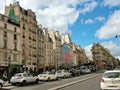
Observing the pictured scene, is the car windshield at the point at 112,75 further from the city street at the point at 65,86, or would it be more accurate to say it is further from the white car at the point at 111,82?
the city street at the point at 65,86

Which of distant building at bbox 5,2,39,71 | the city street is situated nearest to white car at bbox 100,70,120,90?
the city street

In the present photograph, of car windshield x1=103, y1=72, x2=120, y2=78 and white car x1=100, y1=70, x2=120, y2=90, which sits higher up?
car windshield x1=103, y1=72, x2=120, y2=78

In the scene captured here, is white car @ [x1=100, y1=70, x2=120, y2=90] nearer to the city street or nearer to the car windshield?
the car windshield

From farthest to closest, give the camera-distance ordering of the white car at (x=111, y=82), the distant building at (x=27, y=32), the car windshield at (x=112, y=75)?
the distant building at (x=27, y=32)
the car windshield at (x=112, y=75)
the white car at (x=111, y=82)

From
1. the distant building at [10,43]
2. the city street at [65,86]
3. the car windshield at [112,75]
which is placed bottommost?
the city street at [65,86]

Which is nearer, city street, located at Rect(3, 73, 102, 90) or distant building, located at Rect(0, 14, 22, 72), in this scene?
city street, located at Rect(3, 73, 102, 90)

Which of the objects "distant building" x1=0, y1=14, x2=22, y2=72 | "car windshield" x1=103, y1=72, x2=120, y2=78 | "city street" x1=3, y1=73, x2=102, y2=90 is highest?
"distant building" x1=0, y1=14, x2=22, y2=72

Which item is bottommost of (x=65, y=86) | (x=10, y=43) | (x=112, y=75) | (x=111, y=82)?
(x=65, y=86)

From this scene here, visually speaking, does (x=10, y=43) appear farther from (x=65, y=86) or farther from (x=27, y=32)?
→ (x=65, y=86)

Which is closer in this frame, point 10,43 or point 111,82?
point 111,82

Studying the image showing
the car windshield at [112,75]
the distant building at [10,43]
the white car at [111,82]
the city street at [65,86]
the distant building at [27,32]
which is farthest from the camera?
the distant building at [27,32]

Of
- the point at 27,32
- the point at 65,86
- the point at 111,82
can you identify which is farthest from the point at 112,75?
the point at 27,32

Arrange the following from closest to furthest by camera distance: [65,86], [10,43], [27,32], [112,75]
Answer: [112,75] → [65,86] → [10,43] → [27,32]

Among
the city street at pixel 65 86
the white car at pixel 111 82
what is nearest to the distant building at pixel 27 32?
the city street at pixel 65 86
